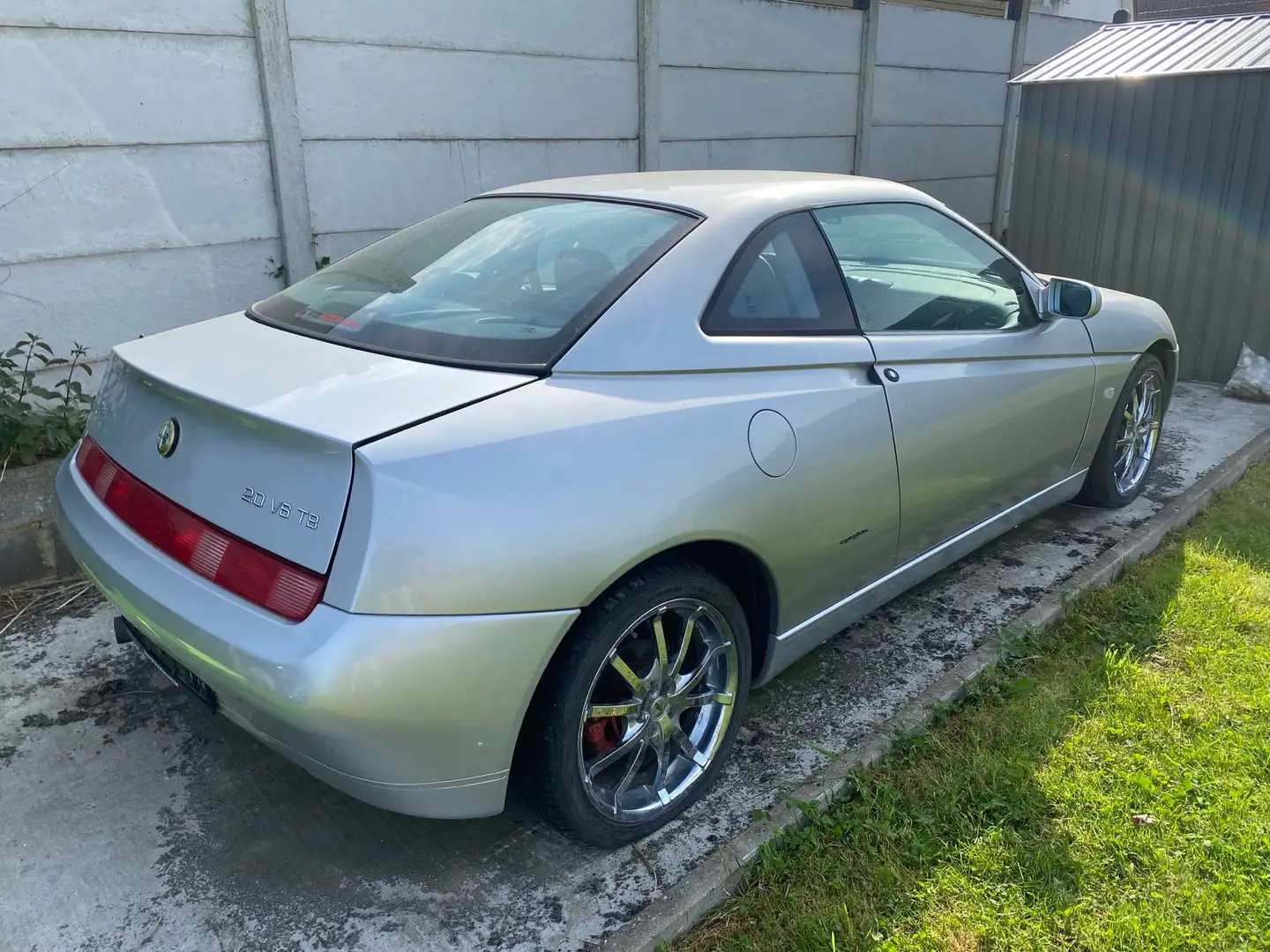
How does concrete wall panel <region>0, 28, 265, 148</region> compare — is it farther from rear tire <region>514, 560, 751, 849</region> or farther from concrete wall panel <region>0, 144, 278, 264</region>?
rear tire <region>514, 560, 751, 849</region>

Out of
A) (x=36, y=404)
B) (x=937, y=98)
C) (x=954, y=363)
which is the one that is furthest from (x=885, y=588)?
(x=937, y=98)

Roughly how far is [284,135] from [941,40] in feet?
21.1

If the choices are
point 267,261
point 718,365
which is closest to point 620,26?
point 267,261

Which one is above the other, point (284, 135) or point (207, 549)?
point (284, 135)

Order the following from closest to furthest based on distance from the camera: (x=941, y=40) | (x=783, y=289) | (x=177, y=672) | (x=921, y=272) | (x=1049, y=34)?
(x=177, y=672) → (x=783, y=289) → (x=921, y=272) → (x=941, y=40) → (x=1049, y=34)

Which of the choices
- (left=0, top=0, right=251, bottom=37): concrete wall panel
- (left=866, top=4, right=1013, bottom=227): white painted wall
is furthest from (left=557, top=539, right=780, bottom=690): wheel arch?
(left=866, top=4, right=1013, bottom=227): white painted wall

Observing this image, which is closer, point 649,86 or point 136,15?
point 136,15

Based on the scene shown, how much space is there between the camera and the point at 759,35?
7094mm

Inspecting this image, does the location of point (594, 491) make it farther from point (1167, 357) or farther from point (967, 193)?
point (967, 193)

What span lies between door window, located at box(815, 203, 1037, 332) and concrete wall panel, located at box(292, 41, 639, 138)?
3.06 m

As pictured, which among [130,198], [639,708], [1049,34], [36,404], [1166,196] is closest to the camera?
[639,708]

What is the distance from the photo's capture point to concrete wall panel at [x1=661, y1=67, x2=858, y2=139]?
6605mm

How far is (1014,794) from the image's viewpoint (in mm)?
2564

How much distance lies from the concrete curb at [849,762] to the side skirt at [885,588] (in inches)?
11.8
